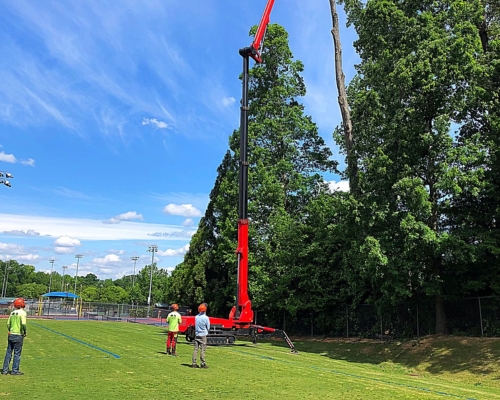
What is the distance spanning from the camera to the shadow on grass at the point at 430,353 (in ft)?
52.8

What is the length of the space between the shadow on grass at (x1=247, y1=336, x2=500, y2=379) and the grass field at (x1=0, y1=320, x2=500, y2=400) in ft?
0.13

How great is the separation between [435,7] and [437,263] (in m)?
11.8

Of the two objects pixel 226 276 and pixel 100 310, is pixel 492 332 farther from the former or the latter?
pixel 100 310

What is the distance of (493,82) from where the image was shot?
19438 mm

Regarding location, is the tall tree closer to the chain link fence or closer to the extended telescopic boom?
the chain link fence

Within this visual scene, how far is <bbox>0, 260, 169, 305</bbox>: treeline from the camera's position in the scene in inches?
4026

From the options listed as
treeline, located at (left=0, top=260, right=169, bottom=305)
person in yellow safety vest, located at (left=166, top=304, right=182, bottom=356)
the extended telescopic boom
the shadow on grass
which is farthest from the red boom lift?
treeline, located at (left=0, top=260, right=169, bottom=305)

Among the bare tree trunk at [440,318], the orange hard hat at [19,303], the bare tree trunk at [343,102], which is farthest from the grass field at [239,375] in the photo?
the bare tree trunk at [343,102]

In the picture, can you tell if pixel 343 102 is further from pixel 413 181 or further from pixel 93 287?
pixel 93 287

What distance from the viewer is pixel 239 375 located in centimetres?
1116

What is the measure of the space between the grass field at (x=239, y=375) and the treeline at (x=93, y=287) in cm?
3616

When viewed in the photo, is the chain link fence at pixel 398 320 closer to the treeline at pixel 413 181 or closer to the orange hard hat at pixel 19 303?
the treeline at pixel 413 181

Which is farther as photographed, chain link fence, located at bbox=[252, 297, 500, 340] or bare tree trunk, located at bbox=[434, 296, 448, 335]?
bare tree trunk, located at bbox=[434, 296, 448, 335]

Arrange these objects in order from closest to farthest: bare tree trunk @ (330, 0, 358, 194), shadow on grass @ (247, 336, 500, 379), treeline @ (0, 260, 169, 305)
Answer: shadow on grass @ (247, 336, 500, 379), bare tree trunk @ (330, 0, 358, 194), treeline @ (0, 260, 169, 305)
